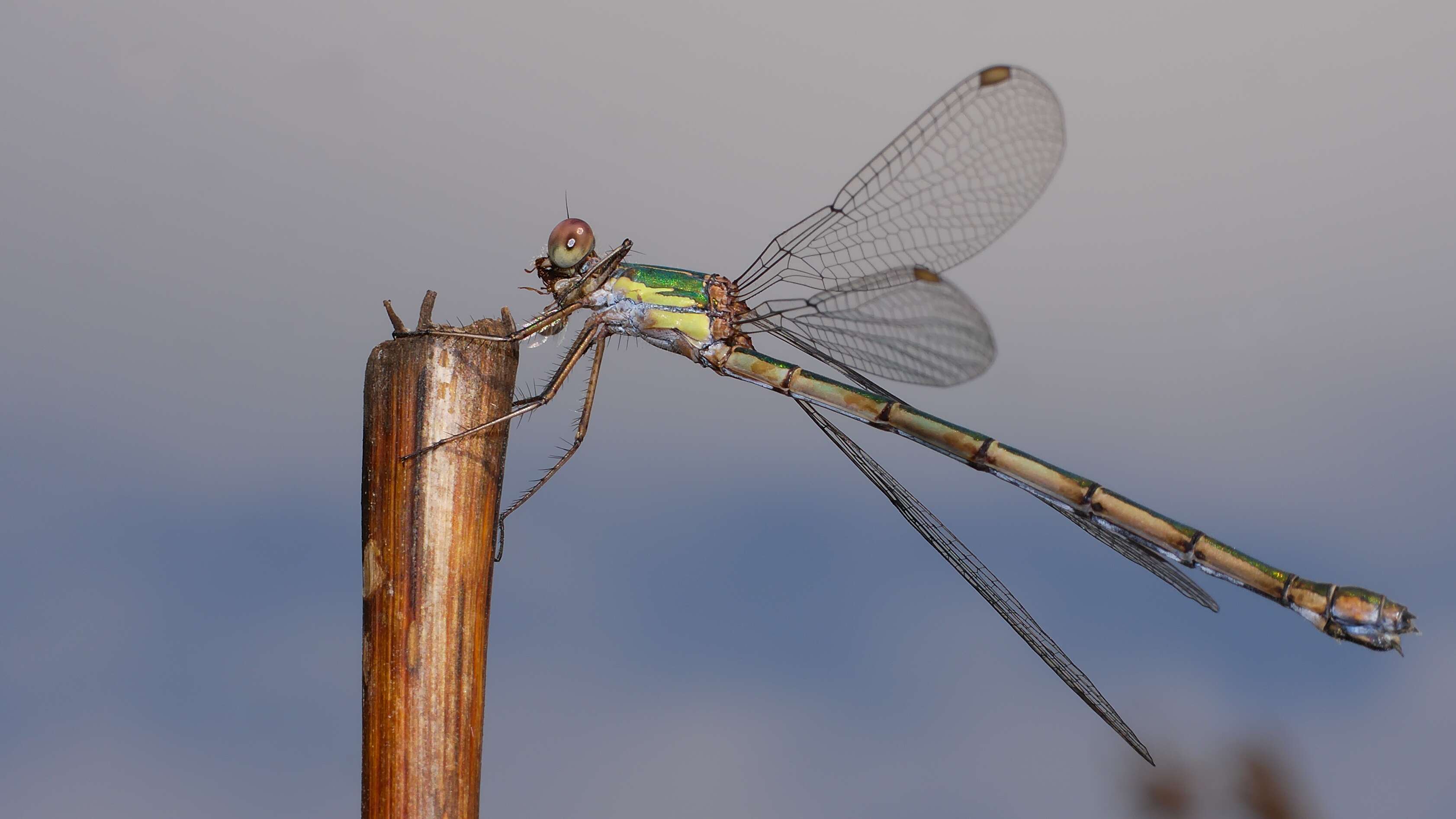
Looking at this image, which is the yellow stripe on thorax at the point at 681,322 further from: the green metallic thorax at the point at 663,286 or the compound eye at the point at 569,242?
the compound eye at the point at 569,242

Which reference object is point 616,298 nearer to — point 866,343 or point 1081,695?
point 866,343

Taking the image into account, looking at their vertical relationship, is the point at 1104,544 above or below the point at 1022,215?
below

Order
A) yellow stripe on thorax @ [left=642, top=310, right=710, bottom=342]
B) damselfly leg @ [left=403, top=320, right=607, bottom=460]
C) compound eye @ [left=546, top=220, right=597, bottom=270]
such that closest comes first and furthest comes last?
damselfly leg @ [left=403, top=320, right=607, bottom=460]
compound eye @ [left=546, top=220, right=597, bottom=270]
yellow stripe on thorax @ [left=642, top=310, right=710, bottom=342]

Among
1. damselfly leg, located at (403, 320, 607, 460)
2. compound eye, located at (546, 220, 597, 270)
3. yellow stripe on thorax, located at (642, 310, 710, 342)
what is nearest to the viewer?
damselfly leg, located at (403, 320, 607, 460)

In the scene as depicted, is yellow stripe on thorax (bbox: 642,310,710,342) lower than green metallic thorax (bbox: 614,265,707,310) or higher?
lower

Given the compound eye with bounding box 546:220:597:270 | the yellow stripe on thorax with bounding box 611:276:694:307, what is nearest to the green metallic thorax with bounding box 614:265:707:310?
the yellow stripe on thorax with bounding box 611:276:694:307

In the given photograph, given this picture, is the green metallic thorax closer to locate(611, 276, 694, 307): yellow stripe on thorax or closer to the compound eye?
locate(611, 276, 694, 307): yellow stripe on thorax

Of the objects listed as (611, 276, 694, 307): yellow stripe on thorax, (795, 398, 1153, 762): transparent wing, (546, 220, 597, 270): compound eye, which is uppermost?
(546, 220, 597, 270): compound eye

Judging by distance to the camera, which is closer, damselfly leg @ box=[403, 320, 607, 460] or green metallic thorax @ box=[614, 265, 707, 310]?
damselfly leg @ box=[403, 320, 607, 460]

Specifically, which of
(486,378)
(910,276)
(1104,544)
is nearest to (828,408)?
(910,276)
